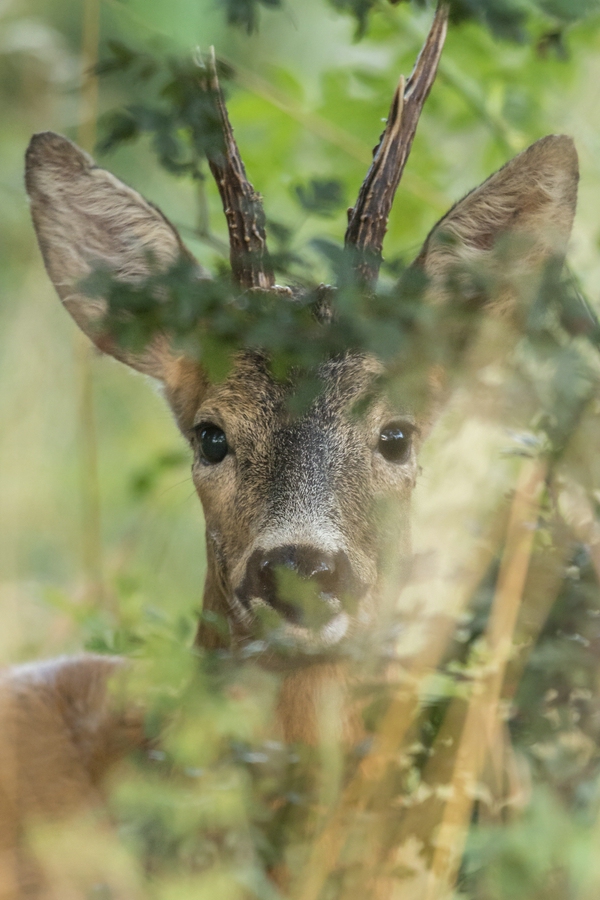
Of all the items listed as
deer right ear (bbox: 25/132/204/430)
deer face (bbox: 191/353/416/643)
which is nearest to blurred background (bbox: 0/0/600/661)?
deer right ear (bbox: 25/132/204/430)

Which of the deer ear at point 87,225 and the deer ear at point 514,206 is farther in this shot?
the deer ear at point 87,225

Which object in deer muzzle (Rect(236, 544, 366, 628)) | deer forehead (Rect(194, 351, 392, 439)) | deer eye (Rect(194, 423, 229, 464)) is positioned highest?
deer forehead (Rect(194, 351, 392, 439))

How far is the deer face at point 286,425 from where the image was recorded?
Answer: 2693mm

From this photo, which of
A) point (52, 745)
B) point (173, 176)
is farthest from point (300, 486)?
point (52, 745)

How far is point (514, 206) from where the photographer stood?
10.2 feet

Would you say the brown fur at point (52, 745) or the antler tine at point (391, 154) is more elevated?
the antler tine at point (391, 154)

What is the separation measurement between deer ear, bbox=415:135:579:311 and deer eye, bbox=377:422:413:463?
46 cm

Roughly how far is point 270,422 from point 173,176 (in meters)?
0.77

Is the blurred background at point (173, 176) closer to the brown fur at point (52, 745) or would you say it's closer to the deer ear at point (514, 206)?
the deer ear at point (514, 206)

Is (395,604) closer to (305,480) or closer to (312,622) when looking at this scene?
(305,480)

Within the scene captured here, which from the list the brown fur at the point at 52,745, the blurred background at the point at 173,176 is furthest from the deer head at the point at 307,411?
the brown fur at the point at 52,745

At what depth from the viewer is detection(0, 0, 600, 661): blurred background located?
3096mm

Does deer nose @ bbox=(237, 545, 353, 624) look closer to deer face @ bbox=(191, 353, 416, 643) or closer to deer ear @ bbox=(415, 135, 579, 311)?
deer face @ bbox=(191, 353, 416, 643)

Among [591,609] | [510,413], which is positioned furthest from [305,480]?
[591,609]
